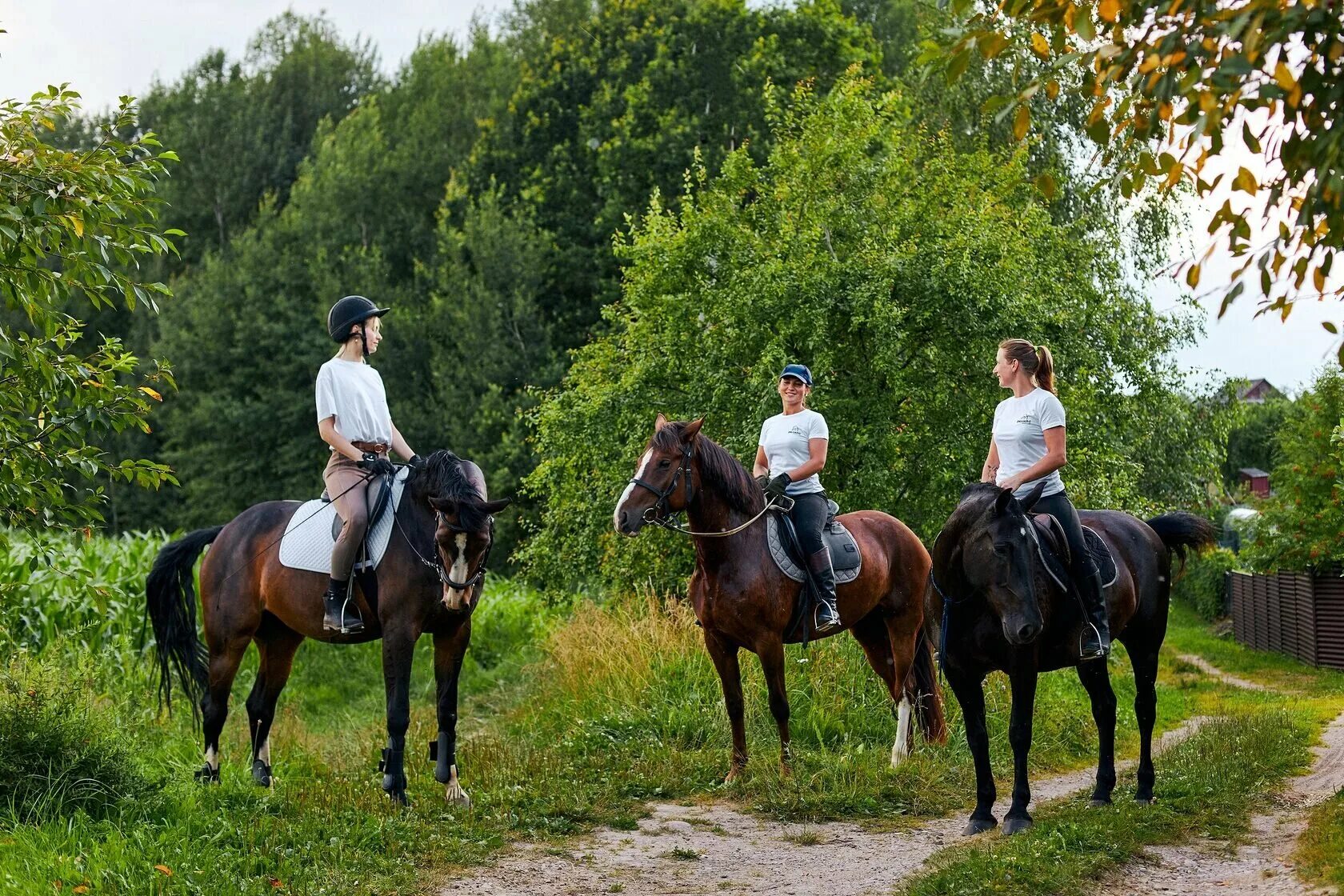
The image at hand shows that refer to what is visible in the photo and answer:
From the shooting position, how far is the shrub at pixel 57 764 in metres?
7.49

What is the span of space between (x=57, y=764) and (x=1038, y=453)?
608cm

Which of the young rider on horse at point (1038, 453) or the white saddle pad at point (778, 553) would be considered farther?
the white saddle pad at point (778, 553)

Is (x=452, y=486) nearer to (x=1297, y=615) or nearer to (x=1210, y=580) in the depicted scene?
(x=1297, y=615)

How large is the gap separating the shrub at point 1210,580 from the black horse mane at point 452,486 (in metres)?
24.5

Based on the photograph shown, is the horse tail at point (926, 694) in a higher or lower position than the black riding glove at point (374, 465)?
lower

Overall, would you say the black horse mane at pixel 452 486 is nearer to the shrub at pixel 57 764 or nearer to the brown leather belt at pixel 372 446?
the brown leather belt at pixel 372 446

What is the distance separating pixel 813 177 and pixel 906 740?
11.4m

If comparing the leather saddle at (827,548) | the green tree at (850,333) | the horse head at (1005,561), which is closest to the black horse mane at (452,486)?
the leather saddle at (827,548)

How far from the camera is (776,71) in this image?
3036 centimetres

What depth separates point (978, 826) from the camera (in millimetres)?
7430

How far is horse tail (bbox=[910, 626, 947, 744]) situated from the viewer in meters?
10.1

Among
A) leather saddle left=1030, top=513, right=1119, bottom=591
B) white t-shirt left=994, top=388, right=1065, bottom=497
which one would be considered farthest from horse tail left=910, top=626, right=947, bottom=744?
white t-shirt left=994, top=388, right=1065, bottom=497

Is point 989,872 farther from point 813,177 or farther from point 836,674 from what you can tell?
point 813,177

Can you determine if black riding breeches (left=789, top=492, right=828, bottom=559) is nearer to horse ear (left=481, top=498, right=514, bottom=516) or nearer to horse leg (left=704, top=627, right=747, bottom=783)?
horse leg (left=704, top=627, right=747, bottom=783)
